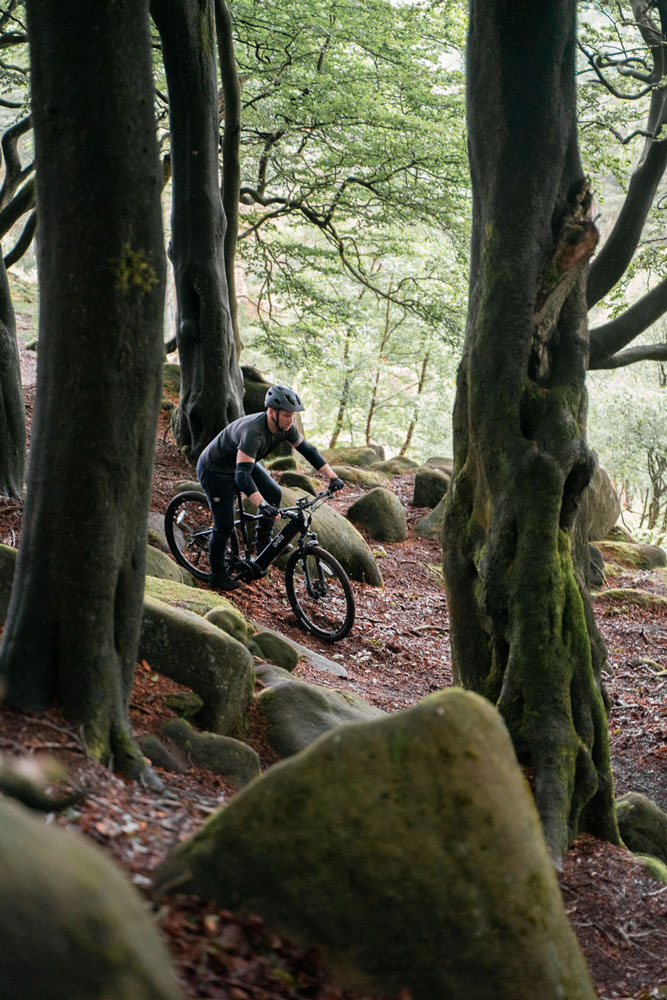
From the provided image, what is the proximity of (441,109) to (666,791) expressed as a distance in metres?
11.3

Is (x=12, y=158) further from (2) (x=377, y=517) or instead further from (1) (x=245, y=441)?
(1) (x=245, y=441)

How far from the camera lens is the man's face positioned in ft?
26.7

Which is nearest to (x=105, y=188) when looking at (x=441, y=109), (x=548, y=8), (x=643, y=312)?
(x=548, y=8)

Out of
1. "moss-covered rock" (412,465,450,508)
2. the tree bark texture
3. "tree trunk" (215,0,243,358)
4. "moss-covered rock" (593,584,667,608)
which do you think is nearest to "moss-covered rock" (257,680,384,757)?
the tree bark texture

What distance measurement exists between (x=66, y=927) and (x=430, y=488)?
596 inches

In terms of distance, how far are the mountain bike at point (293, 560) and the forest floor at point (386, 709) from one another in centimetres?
29

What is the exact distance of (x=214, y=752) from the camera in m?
5.21

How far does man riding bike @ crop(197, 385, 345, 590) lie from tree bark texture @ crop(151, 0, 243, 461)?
334 centimetres

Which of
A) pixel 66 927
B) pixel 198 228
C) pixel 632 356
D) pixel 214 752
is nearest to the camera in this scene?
pixel 66 927

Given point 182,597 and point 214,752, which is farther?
point 182,597

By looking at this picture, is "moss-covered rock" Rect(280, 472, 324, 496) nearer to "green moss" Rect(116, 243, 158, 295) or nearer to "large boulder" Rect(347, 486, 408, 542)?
"large boulder" Rect(347, 486, 408, 542)

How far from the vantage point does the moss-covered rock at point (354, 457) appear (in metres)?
21.4

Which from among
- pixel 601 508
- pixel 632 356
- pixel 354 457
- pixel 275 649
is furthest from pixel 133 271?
pixel 354 457

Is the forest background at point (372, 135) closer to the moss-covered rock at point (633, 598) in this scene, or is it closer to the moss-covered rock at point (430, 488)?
the moss-covered rock at point (430, 488)
